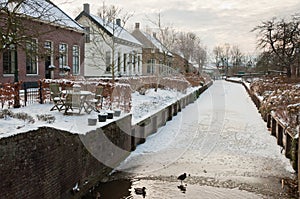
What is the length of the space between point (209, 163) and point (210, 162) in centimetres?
9

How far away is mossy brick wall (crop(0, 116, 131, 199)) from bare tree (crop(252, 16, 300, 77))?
958 inches

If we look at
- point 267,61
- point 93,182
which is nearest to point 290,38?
point 267,61

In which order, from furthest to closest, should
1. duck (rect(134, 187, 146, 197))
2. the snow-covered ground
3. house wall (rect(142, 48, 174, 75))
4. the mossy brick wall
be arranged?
house wall (rect(142, 48, 174, 75)) → duck (rect(134, 187, 146, 197)) → the snow-covered ground → the mossy brick wall

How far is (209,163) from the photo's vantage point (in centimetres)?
782

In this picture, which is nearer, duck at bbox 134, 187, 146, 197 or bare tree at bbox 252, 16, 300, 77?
duck at bbox 134, 187, 146, 197

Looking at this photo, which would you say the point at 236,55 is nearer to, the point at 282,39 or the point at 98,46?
the point at 282,39

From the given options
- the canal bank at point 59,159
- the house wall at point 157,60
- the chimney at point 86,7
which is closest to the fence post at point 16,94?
the canal bank at point 59,159

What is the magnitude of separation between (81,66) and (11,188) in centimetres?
1927

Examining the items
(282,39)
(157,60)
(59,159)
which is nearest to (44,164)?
(59,159)

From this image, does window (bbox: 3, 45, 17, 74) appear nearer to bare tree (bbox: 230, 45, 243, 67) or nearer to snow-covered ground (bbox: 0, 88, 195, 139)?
snow-covered ground (bbox: 0, 88, 195, 139)

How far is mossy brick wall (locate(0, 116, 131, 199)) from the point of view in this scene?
397 centimetres

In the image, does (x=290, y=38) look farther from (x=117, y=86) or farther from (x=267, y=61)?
(x=117, y=86)

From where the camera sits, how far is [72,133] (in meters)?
5.64

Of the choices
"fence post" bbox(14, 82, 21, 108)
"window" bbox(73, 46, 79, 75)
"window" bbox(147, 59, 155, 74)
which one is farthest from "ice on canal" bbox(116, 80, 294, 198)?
"window" bbox(147, 59, 155, 74)
